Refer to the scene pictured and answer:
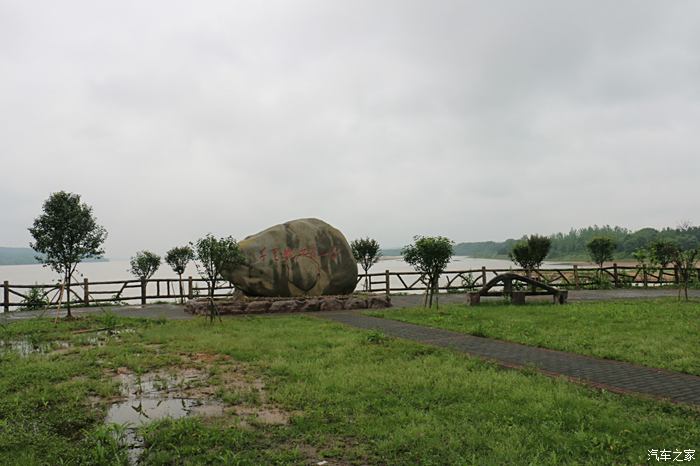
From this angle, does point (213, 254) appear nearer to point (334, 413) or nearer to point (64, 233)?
point (64, 233)

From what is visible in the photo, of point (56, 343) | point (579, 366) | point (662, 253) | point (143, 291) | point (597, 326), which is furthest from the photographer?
point (662, 253)

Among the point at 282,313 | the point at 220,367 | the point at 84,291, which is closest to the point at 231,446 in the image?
the point at 220,367

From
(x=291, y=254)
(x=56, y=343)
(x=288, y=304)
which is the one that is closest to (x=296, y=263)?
(x=291, y=254)

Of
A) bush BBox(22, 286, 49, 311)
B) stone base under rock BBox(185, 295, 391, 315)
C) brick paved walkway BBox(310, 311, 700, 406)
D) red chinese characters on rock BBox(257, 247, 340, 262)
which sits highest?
red chinese characters on rock BBox(257, 247, 340, 262)

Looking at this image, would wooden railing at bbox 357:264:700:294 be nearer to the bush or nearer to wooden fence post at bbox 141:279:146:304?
wooden fence post at bbox 141:279:146:304

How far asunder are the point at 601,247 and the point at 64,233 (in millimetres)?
32524

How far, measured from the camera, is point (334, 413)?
5230 millimetres

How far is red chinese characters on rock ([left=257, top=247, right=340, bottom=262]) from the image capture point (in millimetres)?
17578

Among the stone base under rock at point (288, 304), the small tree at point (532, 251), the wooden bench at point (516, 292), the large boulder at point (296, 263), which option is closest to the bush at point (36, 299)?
the stone base under rock at point (288, 304)

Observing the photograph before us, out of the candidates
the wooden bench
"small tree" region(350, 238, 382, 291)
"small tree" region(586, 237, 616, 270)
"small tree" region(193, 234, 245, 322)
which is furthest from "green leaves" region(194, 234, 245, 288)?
"small tree" region(586, 237, 616, 270)

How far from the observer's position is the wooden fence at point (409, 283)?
68.9ft

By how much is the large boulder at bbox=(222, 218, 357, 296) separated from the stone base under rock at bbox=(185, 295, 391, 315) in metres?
0.82

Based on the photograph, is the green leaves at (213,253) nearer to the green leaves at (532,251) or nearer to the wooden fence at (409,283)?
the wooden fence at (409,283)

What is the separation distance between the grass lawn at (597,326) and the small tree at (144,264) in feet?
59.2
